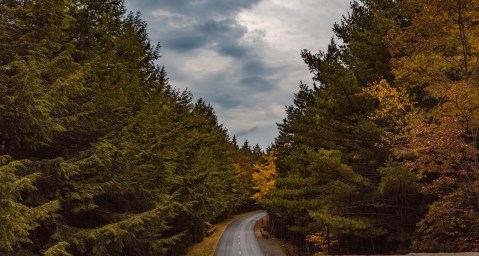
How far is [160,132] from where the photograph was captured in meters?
21.3

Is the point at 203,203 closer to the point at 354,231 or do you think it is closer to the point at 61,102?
the point at 354,231

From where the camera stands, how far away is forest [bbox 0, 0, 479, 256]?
34.2 ft

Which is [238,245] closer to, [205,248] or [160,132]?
[205,248]

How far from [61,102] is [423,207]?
48.5 feet

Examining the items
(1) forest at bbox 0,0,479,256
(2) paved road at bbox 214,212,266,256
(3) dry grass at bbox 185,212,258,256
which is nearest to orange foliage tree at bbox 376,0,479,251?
(1) forest at bbox 0,0,479,256

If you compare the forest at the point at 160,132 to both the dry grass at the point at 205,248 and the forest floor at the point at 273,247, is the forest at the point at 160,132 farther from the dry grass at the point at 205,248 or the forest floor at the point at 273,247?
the dry grass at the point at 205,248

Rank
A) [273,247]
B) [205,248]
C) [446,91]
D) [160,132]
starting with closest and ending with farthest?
1. [446,91]
2. [160,132]
3. [205,248]
4. [273,247]

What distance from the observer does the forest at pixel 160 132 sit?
10.4 meters

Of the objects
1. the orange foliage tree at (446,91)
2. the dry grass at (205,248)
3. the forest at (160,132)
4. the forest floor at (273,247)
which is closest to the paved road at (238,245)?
the dry grass at (205,248)

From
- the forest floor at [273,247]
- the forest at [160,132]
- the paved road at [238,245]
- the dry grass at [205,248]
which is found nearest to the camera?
the forest at [160,132]

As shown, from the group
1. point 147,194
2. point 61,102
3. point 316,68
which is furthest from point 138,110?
point 316,68

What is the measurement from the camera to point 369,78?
17.4 m

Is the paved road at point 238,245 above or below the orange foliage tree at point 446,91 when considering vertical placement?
below

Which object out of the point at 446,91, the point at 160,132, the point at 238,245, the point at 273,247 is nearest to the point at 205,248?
the point at 238,245
